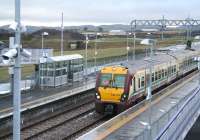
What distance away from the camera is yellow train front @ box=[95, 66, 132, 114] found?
28594 mm

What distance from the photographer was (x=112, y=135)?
A: 744 inches

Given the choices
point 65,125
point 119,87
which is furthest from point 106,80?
point 65,125

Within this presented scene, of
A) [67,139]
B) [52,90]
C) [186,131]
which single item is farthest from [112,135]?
[52,90]

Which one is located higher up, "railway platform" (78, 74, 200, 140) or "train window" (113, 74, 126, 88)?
"train window" (113, 74, 126, 88)

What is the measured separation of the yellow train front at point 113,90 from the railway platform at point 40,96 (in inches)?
154

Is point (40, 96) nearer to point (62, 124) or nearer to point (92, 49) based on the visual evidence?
point (62, 124)

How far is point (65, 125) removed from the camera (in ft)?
90.1

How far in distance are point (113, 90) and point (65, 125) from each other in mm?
3517

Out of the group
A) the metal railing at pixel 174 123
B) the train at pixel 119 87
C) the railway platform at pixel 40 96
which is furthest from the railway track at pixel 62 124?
the metal railing at pixel 174 123

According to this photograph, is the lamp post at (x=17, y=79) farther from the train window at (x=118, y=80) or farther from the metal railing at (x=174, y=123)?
the train window at (x=118, y=80)

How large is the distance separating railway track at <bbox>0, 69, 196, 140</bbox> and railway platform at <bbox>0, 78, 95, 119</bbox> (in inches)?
52.1

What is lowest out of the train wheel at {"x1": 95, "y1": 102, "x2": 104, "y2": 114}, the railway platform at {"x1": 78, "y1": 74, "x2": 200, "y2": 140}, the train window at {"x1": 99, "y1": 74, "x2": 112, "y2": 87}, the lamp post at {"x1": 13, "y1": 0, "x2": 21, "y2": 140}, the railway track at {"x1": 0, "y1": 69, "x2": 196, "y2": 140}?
the railway track at {"x1": 0, "y1": 69, "x2": 196, "y2": 140}

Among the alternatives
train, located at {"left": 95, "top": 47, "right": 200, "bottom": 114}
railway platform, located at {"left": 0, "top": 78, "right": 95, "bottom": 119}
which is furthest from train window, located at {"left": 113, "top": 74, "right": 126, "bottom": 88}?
railway platform, located at {"left": 0, "top": 78, "right": 95, "bottom": 119}

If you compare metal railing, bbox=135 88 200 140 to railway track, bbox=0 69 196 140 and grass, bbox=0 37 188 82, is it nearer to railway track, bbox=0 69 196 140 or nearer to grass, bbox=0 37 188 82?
railway track, bbox=0 69 196 140
